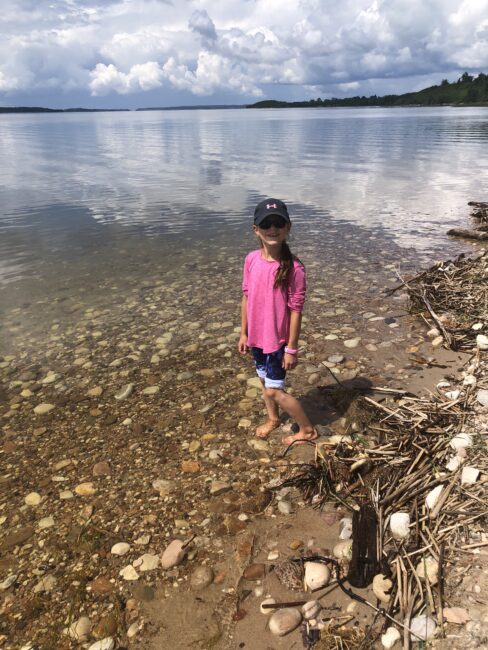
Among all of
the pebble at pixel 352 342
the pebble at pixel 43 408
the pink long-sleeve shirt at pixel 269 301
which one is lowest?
the pebble at pixel 43 408

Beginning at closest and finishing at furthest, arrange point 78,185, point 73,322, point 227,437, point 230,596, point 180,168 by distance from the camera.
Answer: point 230,596 → point 227,437 → point 73,322 → point 78,185 → point 180,168

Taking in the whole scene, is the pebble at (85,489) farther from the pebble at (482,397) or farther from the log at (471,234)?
the log at (471,234)

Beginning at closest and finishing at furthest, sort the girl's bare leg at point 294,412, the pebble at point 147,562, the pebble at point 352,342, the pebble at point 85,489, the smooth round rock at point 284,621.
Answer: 1. the smooth round rock at point 284,621
2. the pebble at point 147,562
3. the pebble at point 85,489
4. the girl's bare leg at point 294,412
5. the pebble at point 352,342

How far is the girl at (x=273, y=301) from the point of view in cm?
468

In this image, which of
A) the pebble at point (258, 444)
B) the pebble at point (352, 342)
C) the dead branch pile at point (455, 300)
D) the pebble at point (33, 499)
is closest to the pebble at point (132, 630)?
the pebble at point (33, 499)

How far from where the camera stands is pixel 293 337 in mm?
5059

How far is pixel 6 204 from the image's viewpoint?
75.9 ft

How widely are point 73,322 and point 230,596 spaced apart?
7.42m

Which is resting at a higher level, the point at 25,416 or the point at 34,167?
the point at 34,167

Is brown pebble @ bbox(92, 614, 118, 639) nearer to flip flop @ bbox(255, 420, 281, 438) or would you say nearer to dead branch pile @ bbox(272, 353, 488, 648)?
dead branch pile @ bbox(272, 353, 488, 648)

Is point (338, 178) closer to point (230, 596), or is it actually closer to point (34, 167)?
point (34, 167)

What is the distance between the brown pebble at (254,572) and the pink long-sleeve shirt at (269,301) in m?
2.24

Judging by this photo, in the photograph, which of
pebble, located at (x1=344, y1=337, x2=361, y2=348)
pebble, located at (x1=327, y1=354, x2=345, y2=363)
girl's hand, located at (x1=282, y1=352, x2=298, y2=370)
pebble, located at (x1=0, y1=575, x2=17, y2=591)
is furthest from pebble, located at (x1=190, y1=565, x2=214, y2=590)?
pebble, located at (x1=344, y1=337, x2=361, y2=348)

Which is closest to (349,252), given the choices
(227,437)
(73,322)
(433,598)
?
(73,322)
